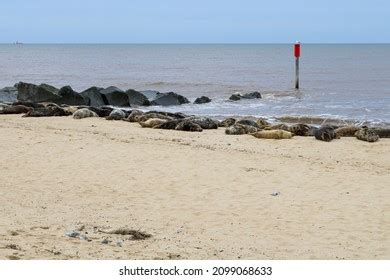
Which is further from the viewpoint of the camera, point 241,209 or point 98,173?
point 98,173

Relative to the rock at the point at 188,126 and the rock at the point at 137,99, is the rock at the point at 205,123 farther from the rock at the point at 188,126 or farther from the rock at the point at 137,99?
the rock at the point at 137,99

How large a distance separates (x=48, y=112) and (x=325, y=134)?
1026 centimetres

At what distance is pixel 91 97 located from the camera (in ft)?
90.6

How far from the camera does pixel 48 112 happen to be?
2131 cm

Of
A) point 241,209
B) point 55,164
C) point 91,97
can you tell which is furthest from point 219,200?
point 91,97

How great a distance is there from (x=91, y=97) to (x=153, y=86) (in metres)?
17.2

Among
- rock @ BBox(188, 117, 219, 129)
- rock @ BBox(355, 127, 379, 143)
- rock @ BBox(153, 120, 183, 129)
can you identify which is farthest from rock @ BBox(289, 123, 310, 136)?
rock @ BBox(153, 120, 183, 129)

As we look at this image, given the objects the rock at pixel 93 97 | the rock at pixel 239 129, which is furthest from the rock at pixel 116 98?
the rock at pixel 239 129

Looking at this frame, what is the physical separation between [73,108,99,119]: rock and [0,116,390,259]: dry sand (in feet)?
13.6

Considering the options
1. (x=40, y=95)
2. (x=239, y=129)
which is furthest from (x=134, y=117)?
(x=40, y=95)

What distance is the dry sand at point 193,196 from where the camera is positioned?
7090 millimetres

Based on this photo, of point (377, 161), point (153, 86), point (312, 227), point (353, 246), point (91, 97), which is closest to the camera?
point (353, 246)

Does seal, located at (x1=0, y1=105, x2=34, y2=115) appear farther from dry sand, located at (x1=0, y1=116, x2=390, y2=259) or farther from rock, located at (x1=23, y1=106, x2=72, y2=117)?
dry sand, located at (x1=0, y1=116, x2=390, y2=259)
